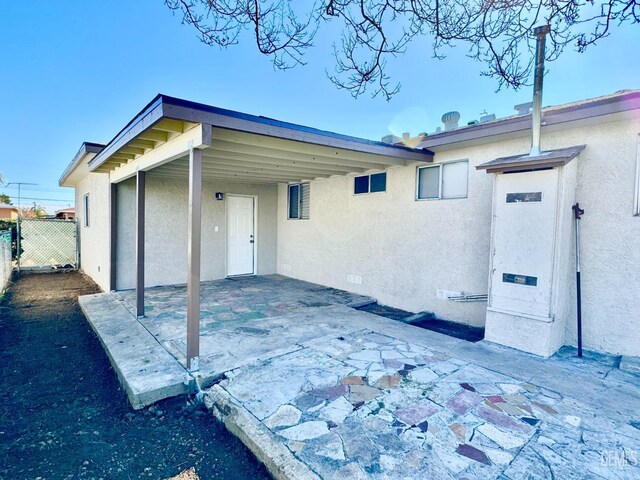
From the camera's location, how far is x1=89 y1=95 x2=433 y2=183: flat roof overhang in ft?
11.0

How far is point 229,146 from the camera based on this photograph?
4418mm

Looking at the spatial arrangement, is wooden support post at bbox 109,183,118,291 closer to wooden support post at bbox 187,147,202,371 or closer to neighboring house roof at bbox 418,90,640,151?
wooden support post at bbox 187,147,202,371

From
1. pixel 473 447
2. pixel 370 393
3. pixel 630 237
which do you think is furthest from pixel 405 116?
pixel 473 447

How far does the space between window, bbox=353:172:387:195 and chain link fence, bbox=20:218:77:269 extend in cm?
1011

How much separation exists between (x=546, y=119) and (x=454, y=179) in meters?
1.60

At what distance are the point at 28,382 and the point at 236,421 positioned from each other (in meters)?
2.55

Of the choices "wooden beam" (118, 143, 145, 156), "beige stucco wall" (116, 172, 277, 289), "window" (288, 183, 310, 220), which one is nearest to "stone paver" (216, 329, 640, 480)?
"wooden beam" (118, 143, 145, 156)

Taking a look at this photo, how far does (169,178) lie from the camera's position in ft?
25.8

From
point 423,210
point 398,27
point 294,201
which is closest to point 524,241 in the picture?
point 423,210

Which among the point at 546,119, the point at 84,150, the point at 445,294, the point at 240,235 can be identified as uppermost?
the point at 84,150

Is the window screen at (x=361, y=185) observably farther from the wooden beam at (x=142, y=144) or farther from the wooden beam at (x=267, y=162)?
the wooden beam at (x=142, y=144)

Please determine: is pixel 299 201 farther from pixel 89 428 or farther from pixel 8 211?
pixel 8 211

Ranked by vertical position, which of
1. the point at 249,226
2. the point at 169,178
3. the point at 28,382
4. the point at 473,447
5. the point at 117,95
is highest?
the point at 117,95

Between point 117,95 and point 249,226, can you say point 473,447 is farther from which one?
point 117,95
